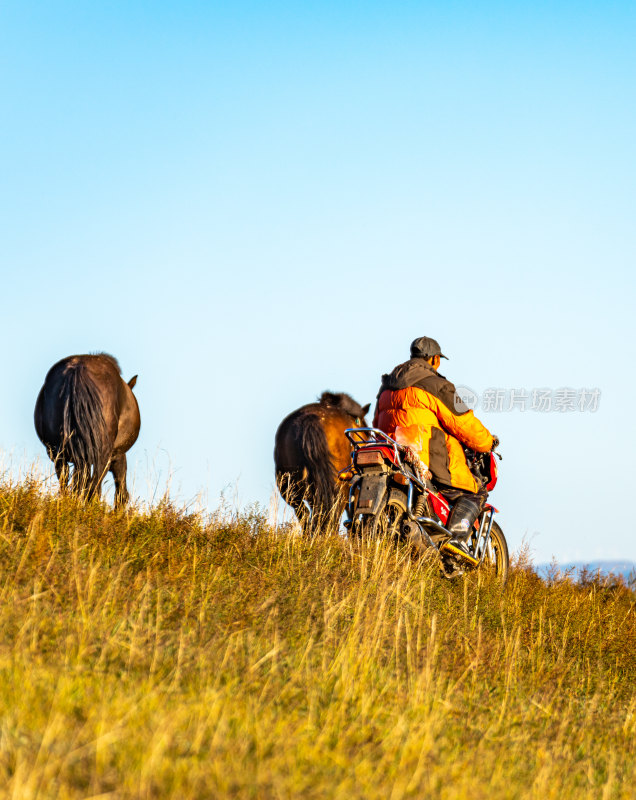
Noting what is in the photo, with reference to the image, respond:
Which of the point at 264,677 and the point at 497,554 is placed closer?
the point at 264,677

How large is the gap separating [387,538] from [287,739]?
13.4ft

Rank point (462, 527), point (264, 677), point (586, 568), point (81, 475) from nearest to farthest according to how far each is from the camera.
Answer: point (264, 677)
point (462, 527)
point (81, 475)
point (586, 568)

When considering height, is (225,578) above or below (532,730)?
above

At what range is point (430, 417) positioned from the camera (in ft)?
24.7

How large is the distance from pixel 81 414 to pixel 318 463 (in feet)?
9.71

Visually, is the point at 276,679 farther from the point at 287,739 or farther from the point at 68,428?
the point at 68,428

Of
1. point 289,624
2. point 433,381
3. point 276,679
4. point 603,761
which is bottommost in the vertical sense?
point 603,761

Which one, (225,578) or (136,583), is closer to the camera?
(136,583)

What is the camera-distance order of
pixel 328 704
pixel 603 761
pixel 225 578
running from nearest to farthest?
A: pixel 328 704
pixel 603 761
pixel 225 578

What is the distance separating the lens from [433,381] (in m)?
7.54

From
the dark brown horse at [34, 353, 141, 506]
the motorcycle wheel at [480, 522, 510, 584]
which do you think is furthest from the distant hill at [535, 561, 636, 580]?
the dark brown horse at [34, 353, 141, 506]

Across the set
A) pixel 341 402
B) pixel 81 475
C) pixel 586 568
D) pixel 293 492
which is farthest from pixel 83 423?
pixel 586 568

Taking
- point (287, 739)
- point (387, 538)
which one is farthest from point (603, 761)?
point (387, 538)

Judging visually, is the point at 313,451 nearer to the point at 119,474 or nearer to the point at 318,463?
the point at 318,463
